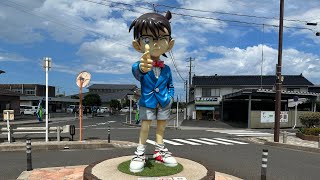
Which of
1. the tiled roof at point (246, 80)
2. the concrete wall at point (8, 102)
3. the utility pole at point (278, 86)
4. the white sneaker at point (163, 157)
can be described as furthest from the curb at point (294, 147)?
the concrete wall at point (8, 102)

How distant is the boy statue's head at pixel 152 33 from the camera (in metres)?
7.01

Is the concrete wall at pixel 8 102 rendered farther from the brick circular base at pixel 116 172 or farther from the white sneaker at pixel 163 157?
the white sneaker at pixel 163 157

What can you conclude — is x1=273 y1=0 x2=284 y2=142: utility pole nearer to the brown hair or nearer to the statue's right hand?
the brown hair

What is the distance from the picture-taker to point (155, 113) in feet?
24.3

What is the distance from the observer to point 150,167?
23.6 ft

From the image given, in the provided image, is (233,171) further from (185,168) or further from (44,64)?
(44,64)

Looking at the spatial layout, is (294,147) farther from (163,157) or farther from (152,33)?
(152,33)

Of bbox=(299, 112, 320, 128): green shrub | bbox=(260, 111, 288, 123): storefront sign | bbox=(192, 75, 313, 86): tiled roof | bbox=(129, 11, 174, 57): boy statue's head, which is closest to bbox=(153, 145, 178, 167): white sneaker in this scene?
bbox=(129, 11, 174, 57): boy statue's head

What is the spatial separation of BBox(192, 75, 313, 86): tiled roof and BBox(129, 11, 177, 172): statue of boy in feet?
130

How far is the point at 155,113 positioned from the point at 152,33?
1726 millimetres

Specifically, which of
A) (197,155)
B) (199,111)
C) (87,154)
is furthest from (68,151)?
(199,111)

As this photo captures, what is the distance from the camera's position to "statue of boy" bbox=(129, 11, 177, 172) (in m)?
7.05

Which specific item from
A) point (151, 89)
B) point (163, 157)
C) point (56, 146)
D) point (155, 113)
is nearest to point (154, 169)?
point (163, 157)

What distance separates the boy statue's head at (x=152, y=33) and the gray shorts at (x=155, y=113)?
1.17 m
